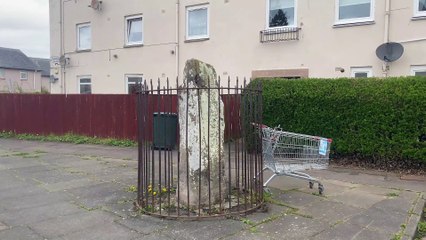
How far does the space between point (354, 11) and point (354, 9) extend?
0.05 metres

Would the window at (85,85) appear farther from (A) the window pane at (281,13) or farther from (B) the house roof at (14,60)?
(B) the house roof at (14,60)

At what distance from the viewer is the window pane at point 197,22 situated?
1341 centimetres

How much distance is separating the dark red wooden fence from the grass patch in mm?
161

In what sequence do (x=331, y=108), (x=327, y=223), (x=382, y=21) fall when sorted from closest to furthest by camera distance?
(x=327, y=223) < (x=331, y=108) < (x=382, y=21)

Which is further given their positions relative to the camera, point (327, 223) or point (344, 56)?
point (344, 56)

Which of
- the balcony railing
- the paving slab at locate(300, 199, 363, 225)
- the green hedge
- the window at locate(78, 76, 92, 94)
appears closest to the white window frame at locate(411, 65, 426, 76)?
the green hedge

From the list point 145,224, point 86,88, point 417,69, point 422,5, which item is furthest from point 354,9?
point 86,88

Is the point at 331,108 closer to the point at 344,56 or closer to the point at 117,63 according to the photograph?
the point at 344,56

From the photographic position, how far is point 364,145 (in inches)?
305

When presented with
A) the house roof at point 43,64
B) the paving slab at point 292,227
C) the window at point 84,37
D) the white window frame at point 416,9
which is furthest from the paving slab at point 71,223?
the house roof at point 43,64

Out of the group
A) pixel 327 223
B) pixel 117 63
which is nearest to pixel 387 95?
pixel 327 223

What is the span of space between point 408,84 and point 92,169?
6399mm

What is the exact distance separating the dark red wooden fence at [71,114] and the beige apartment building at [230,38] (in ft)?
9.28

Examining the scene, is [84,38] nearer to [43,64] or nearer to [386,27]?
[386,27]
